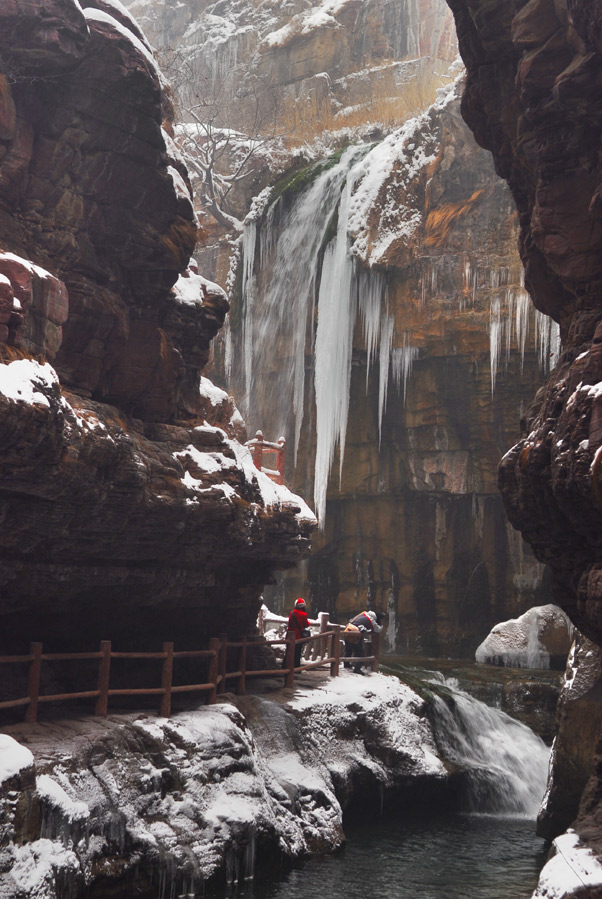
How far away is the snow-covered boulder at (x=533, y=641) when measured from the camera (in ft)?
70.8

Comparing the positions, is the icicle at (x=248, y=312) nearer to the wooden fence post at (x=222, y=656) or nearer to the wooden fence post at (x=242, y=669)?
the wooden fence post at (x=242, y=669)

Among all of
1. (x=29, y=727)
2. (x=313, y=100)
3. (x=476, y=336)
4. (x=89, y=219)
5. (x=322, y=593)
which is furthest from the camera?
(x=313, y=100)

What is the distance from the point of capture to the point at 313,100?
33.8 metres

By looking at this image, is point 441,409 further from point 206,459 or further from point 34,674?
point 34,674

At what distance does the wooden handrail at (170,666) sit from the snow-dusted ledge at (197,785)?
12.9 inches

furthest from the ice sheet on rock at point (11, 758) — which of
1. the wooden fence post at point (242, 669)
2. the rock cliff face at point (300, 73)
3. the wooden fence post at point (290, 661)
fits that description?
→ the rock cliff face at point (300, 73)

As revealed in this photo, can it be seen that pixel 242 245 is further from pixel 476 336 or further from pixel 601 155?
pixel 601 155

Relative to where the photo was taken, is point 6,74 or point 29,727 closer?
point 29,727

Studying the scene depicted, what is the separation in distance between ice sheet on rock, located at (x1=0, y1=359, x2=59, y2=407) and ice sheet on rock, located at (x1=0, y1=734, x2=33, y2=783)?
3241 mm

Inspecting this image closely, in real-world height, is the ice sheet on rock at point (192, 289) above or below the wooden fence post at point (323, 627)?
above

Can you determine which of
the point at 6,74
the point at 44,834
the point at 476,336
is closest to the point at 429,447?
the point at 476,336

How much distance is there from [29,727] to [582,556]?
6373 millimetres

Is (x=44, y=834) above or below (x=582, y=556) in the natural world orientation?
below

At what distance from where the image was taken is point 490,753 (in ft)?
54.5
